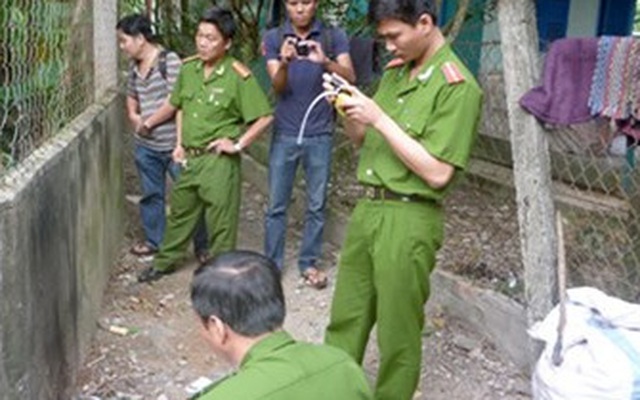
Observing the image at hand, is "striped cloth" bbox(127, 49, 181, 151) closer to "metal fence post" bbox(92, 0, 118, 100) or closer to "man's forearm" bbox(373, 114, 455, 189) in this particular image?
"metal fence post" bbox(92, 0, 118, 100)

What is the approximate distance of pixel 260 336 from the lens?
5.95ft

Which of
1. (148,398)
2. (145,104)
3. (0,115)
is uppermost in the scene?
(0,115)

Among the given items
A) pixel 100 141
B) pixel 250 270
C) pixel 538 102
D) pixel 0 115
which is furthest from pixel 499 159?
pixel 250 270

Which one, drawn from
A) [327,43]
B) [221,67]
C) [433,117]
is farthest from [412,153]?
[221,67]

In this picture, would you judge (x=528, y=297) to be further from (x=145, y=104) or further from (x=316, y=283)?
(x=145, y=104)

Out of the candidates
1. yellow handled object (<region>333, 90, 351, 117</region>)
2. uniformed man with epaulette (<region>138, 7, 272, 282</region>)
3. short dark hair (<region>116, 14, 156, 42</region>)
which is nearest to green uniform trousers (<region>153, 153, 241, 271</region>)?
uniformed man with epaulette (<region>138, 7, 272, 282</region>)

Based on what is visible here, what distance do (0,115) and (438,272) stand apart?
2319 millimetres

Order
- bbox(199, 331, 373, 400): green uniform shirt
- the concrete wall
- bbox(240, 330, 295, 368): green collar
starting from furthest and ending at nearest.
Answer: the concrete wall, bbox(240, 330, 295, 368): green collar, bbox(199, 331, 373, 400): green uniform shirt

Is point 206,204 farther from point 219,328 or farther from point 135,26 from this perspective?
point 219,328

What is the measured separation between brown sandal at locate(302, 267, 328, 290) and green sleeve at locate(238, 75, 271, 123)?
925 millimetres

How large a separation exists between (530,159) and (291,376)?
1789mm

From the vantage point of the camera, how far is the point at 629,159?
3.30 metres

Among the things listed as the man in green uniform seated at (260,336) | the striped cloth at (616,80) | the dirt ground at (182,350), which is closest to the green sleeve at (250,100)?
the dirt ground at (182,350)

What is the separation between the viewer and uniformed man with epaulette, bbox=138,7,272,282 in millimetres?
4488
